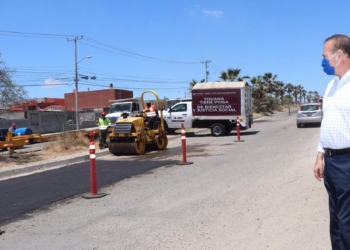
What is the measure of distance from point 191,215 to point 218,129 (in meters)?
17.7

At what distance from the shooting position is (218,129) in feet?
79.0

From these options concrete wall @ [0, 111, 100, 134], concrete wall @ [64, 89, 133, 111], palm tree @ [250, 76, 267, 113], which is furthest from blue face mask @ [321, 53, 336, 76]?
concrete wall @ [64, 89, 133, 111]

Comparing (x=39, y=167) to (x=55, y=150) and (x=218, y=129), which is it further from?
(x=218, y=129)

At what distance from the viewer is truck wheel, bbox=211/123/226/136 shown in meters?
24.0

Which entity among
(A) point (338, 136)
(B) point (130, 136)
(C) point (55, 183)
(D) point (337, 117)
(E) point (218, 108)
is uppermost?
(E) point (218, 108)

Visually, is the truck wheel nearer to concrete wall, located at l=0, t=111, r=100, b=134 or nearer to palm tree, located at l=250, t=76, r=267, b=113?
concrete wall, located at l=0, t=111, r=100, b=134

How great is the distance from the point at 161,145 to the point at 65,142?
394 centimetres

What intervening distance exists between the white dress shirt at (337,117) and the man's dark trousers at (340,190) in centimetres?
12

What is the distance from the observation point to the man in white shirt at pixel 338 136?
349 centimetres

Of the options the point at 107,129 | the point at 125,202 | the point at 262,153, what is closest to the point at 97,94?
the point at 107,129

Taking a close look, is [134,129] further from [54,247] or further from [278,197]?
[54,247]

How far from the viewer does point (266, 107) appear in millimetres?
64125

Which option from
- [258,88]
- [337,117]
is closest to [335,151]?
[337,117]

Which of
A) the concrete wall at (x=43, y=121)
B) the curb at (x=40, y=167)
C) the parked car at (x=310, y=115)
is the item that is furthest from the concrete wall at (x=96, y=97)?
the curb at (x=40, y=167)
